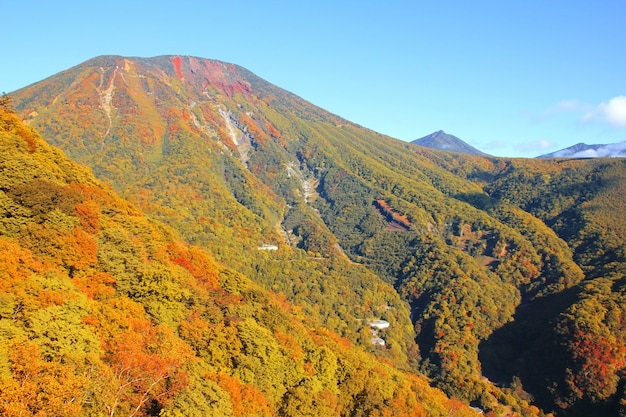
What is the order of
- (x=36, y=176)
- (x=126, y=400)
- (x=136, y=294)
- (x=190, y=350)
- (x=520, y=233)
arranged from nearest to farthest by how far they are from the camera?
(x=126, y=400) → (x=190, y=350) → (x=136, y=294) → (x=36, y=176) → (x=520, y=233)

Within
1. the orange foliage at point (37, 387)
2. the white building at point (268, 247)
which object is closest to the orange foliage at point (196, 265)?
the orange foliage at point (37, 387)

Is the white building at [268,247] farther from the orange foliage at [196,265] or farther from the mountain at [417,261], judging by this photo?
the orange foliage at [196,265]

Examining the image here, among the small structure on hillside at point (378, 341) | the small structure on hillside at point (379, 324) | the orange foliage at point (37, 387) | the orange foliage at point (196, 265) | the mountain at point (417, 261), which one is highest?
the orange foliage at point (37, 387)

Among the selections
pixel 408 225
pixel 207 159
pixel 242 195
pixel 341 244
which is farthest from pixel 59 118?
pixel 408 225

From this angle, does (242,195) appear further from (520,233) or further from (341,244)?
(520,233)

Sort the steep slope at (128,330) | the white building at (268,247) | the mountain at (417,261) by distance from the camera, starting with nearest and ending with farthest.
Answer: the steep slope at (128,330)
the mountain at (417,261)
the white building at (268,247)

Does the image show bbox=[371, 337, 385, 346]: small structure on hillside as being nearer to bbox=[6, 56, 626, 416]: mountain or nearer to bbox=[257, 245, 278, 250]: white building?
bbox=[6, 56, 626, 416]: mountain

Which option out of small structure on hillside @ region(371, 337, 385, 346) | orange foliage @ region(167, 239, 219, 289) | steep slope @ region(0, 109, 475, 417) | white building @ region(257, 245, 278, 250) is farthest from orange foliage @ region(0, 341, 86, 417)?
white building @ region(257, 245, 278, 250)

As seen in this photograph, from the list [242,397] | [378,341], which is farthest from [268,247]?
[242,397]
